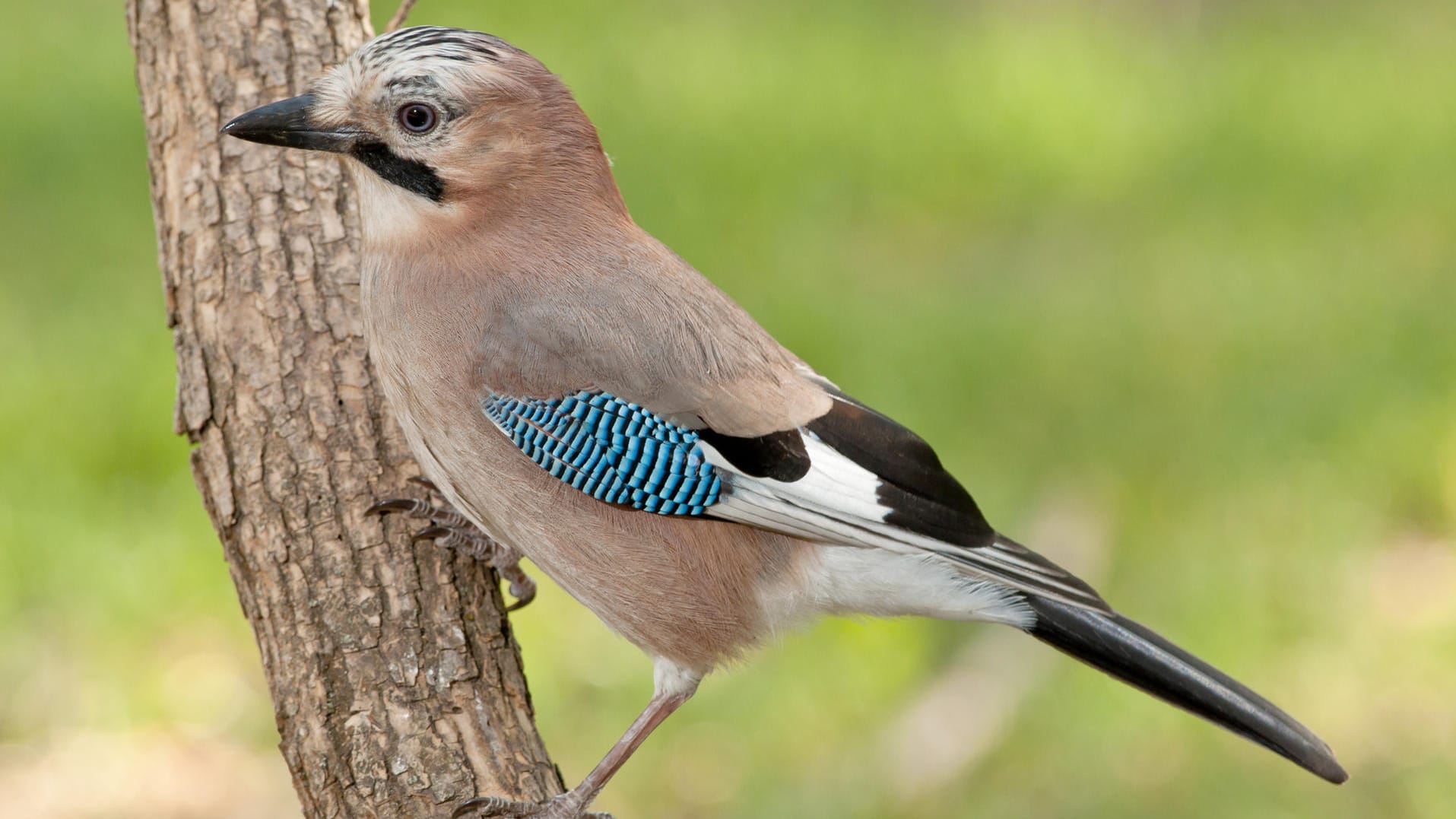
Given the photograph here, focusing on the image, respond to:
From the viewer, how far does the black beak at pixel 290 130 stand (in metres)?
3.14

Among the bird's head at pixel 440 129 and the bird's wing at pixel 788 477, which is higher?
the bird's head at pixel 440 129

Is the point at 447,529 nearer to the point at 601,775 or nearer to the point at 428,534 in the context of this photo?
the point at 428,534

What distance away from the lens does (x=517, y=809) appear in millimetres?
2951

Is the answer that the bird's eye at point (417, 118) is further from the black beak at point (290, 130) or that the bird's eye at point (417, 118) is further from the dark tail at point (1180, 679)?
the dark tail at point (1180, 679)

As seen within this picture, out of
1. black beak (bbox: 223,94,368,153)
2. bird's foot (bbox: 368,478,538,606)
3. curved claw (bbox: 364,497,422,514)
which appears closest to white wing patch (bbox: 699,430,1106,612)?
bird's foot (bbox: 368,478,538,606)

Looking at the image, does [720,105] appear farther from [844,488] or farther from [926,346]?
[844,488]

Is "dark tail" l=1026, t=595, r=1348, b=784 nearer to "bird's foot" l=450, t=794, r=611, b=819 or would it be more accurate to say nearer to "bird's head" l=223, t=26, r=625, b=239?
"bird's foot" l=450, t=794, r=611, b=819

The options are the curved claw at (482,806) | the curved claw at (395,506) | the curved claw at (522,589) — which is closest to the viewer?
the curved claw at (482,806)

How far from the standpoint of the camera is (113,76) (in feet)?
25.3

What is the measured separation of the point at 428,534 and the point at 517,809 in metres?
0.64

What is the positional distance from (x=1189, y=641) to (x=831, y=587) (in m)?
2.12

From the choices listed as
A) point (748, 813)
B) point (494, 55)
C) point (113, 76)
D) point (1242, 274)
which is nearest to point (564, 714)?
point (748, 813)

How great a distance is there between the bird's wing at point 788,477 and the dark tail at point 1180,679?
0.06 metres

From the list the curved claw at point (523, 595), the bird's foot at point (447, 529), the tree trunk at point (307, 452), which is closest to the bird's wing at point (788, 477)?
the bird's foot at point (447, 529)
